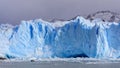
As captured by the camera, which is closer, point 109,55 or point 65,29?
point 109,55

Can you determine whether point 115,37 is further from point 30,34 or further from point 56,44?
point 30,34

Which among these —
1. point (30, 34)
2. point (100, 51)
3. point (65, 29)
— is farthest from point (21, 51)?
point (100, 51)

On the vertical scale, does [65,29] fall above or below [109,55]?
above

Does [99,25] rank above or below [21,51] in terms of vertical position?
above

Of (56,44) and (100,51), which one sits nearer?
(100,51)

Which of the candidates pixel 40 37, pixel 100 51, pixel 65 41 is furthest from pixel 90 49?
pixel 40 37

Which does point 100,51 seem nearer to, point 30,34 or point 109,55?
point 109,55
